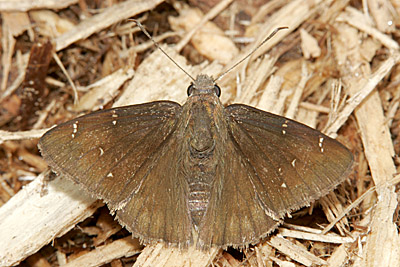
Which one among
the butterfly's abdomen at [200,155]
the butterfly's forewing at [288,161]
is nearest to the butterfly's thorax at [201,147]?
the butterfly's abdomen at [200,155]

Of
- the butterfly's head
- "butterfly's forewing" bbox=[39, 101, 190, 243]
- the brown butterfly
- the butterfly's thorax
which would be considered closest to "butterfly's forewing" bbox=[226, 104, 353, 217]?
the brown butterfly

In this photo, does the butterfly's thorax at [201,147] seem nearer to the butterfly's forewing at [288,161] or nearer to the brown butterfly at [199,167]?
the brown butterfly at [199,167]

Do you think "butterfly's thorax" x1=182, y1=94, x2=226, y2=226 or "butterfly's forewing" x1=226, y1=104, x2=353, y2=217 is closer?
"butterfly's forewing" x1=226, y1=104, x2=353, y2=217

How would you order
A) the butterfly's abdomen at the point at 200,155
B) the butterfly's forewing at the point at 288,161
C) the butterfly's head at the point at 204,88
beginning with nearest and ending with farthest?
the butterfly's forewing at the point at 288,161
the butterfly's abdomen at the point at 200,155
the butterfly's head at the point at 204,88

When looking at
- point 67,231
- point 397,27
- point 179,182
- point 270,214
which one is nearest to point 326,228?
point 270,214

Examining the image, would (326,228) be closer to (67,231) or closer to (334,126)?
(334,126)

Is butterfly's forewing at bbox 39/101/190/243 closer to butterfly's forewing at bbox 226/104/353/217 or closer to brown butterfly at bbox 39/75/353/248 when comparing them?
brown butterfly at bbox 39/75/353/248

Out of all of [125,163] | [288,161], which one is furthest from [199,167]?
[288,161]

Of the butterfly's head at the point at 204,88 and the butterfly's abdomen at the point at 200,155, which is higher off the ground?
the butterfly's head at the point at 204,88
